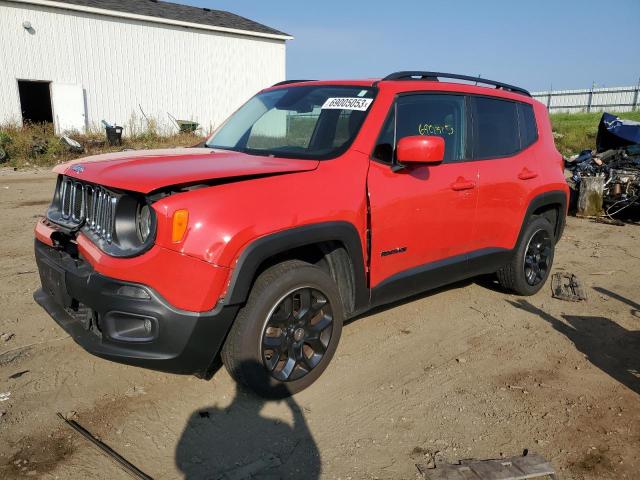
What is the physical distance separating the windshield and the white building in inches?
635

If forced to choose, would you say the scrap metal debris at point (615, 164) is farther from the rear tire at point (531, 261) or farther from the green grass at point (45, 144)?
the green grass at point (45, 144)

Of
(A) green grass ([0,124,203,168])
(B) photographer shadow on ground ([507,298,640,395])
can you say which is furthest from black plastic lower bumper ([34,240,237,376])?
(A) green grass ([0,124,203,168])

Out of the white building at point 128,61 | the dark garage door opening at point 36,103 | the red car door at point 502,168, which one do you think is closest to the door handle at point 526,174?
the red car door at point 502,168

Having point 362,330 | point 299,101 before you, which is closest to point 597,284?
point 362,330

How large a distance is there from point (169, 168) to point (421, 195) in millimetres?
1707

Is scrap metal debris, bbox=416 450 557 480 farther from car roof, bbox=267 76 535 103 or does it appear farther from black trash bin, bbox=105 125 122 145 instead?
black trash bin, bbox=105 125 122 145

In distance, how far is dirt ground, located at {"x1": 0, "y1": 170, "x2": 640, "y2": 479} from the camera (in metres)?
2.62

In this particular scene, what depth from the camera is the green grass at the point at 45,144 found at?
14742 mm

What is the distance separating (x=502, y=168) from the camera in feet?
14.2

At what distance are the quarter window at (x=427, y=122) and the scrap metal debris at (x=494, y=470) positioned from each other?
1888mm

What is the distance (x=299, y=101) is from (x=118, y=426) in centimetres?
252

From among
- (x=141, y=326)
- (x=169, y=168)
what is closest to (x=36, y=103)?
(x=169, y=168)

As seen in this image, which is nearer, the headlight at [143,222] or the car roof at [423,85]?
the headlight at [143,222]

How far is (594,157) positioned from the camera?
9.81 metres
